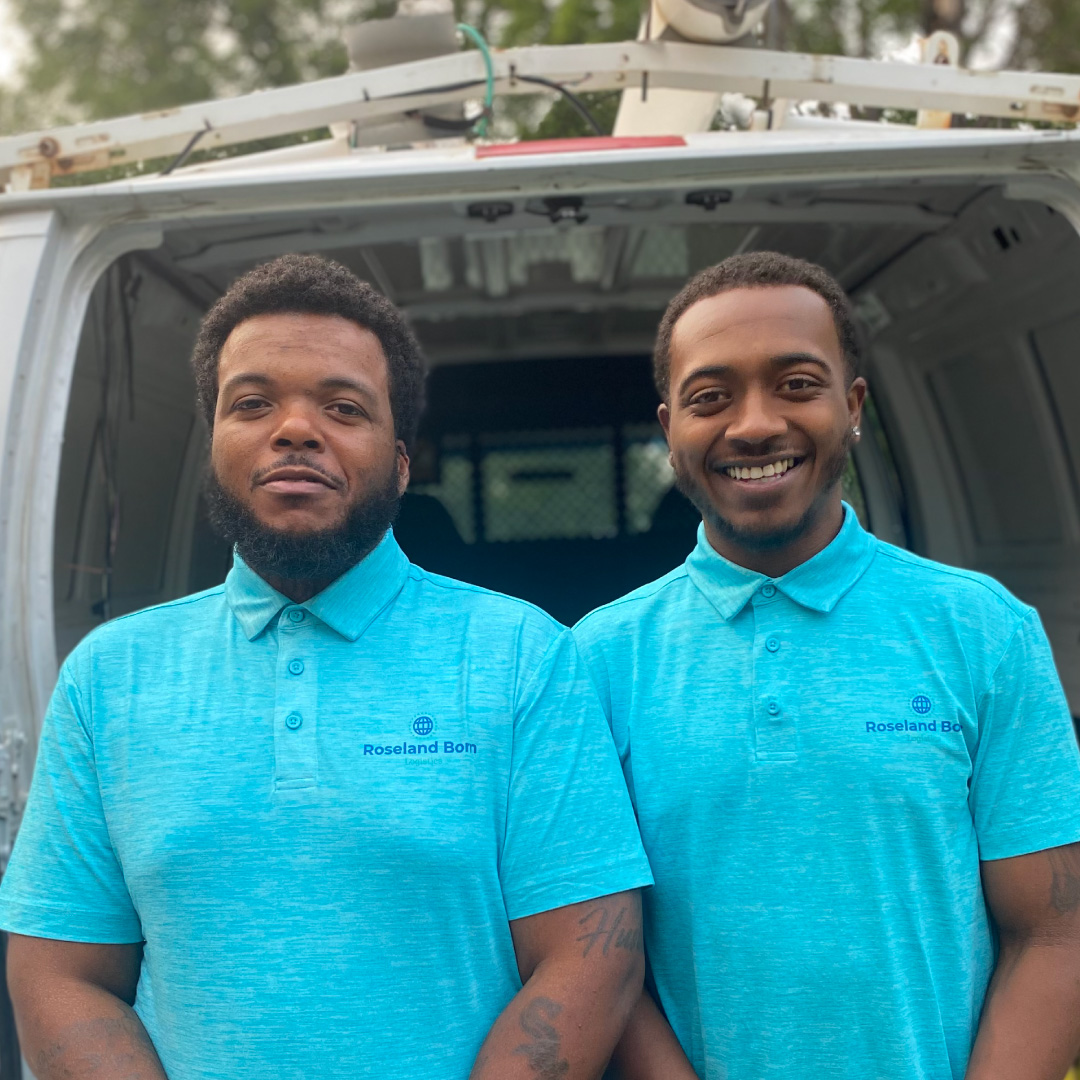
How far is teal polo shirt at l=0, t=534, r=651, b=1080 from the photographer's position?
137 centimetres

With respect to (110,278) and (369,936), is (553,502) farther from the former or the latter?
(369,936)

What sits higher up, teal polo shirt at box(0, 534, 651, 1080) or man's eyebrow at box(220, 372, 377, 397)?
man's eyebrow at box(220, 372, 377, 397)

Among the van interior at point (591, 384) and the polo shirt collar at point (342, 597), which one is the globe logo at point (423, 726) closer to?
the polo shirt collar at point (342, 597)

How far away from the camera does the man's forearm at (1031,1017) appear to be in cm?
139

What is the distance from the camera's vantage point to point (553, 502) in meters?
3.91

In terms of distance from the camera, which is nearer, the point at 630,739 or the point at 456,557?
the point at 630,739

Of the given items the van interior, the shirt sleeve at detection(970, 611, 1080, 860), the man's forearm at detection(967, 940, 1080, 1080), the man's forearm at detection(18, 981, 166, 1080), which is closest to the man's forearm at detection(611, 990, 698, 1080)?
the man's forearm at detection(967, 940, 1080, 1080)

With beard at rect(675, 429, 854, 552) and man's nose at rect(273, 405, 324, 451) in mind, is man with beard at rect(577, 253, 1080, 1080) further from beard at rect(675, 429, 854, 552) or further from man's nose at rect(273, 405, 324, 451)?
man's nose at rect(273, 405, 324, 451)

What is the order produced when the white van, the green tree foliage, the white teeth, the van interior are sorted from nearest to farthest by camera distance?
the white teeth < the white van < the van interior < the green tree foliage

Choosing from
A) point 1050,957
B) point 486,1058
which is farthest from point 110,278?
point 1050,957

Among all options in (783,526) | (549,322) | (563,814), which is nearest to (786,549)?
(783,526)

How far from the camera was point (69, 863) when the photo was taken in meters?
1.47

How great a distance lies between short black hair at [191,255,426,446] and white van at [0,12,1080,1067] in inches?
22.3

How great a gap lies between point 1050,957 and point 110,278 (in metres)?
2.24
